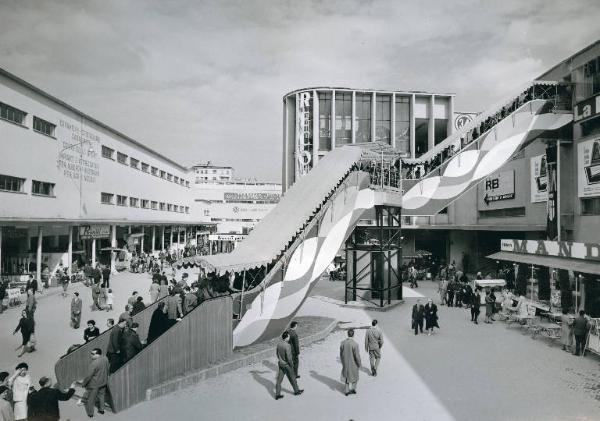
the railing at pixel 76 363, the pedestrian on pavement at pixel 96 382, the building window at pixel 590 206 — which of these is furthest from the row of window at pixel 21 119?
the building window at pixel 590 206

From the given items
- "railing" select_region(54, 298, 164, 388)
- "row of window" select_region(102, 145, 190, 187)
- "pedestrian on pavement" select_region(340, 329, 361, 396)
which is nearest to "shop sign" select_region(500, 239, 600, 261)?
"pedestrian on pavement" select_region(340, 329, 361, 396)

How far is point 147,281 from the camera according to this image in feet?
92.2

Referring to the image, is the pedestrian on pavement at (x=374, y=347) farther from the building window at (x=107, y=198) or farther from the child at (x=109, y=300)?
the building window at (x=107, y=198)

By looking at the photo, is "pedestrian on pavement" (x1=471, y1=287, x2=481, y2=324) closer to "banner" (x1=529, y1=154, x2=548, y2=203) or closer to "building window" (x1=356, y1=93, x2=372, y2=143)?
"banner" (x1=529, y1=154, x2=548, y2=203)

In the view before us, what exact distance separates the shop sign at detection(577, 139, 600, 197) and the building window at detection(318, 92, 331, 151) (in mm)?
28140

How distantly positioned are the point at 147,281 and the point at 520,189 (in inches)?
978

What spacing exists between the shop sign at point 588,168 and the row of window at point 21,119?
27328 millimetres

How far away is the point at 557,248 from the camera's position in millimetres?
16875

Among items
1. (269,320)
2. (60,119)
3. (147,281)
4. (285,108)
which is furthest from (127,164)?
(269,320)

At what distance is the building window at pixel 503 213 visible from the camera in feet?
92.2

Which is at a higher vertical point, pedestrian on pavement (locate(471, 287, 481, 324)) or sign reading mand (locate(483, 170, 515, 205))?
sign reading mand (locate(483, 170, 515, 205))

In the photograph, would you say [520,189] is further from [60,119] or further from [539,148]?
[60,119]

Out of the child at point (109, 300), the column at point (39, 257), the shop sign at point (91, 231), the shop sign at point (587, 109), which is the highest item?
the shop sign at point (587, 109)

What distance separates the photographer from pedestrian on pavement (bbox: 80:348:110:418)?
848 cm
